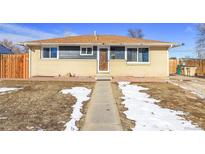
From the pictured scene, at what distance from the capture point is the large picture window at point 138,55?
20406mm

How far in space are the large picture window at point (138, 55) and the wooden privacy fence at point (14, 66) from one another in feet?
25.9

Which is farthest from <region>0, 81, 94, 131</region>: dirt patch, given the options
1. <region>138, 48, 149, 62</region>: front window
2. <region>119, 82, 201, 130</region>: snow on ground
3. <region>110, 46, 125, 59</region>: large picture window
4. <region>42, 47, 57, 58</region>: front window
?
<region>138, 48, 149, 62</region>: front window

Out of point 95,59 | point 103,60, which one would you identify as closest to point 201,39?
point 103,60

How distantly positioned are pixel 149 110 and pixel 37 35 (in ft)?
119

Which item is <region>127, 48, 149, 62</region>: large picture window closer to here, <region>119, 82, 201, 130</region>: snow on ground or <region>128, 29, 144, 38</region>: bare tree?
<region>119, 82, 201, 130</region>: snow on ground

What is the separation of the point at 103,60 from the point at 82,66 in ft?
5.46

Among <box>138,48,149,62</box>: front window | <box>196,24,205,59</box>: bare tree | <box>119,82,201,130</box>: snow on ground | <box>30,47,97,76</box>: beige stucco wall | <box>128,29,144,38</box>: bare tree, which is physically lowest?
<box>119,82,201,130</box>: snow on ground

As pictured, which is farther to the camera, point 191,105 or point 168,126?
point 191,105

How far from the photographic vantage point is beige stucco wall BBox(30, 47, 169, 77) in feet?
66.5
